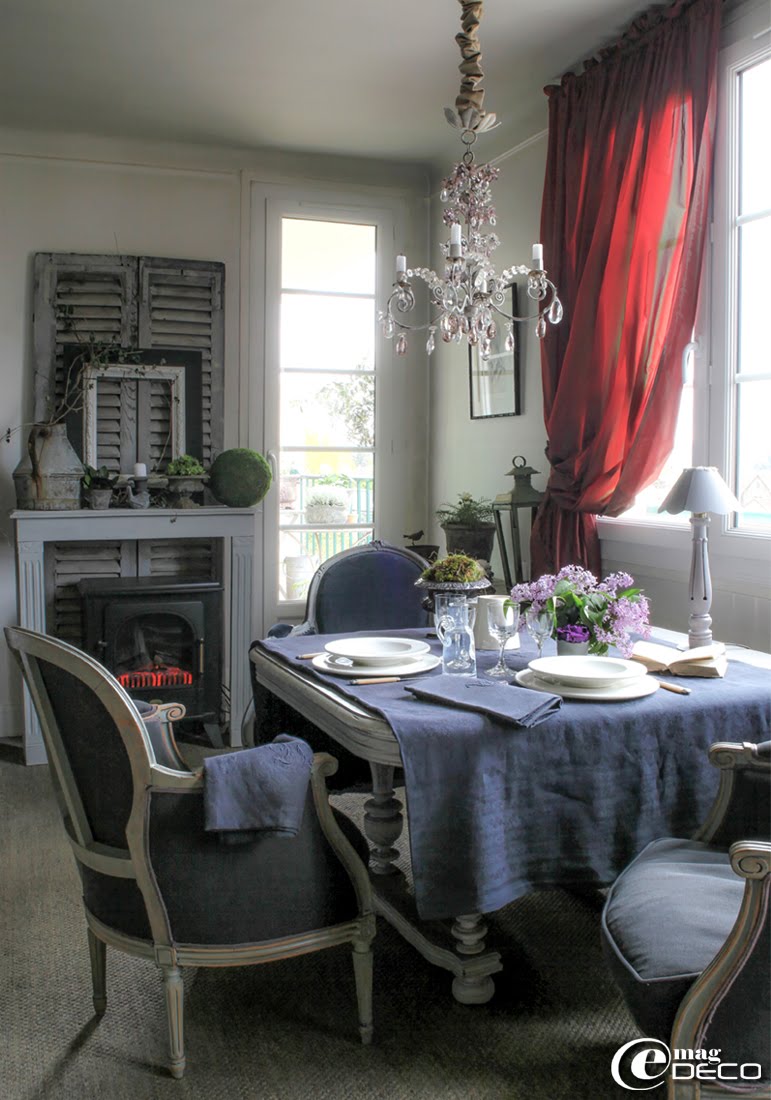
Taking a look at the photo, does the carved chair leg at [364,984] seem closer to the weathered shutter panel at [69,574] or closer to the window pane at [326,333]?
the weathered shutter panel at [69,574]

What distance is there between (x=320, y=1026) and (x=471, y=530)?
2337 mm

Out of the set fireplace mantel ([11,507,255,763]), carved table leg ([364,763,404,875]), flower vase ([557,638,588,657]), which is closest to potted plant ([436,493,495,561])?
fireplace mantel ([11,507,255,763])

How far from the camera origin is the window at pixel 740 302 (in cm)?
286

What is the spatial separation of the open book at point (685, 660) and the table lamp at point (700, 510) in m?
0.11

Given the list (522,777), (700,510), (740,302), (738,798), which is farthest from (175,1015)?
(740,302)

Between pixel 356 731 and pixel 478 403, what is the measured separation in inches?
108

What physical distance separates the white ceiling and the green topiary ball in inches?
57.8

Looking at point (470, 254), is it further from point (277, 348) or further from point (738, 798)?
point (277, 348)

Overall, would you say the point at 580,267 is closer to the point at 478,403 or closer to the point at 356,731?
the point at 478,403

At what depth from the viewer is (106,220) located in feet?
14.3

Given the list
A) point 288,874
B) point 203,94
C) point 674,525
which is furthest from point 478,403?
point 288,874

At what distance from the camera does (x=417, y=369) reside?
491 centimetres

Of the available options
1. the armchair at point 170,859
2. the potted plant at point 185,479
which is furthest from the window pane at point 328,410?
the armchair at point 170,859

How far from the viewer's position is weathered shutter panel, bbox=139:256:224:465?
4.39 m
